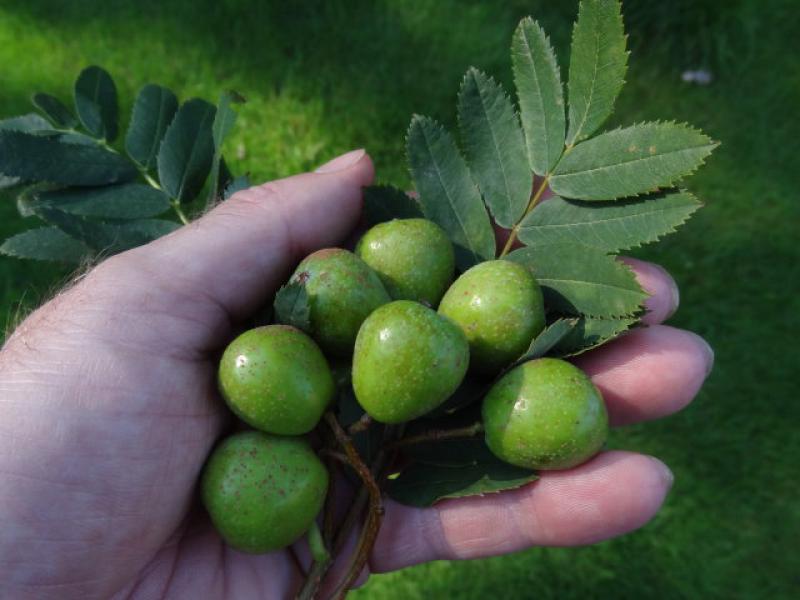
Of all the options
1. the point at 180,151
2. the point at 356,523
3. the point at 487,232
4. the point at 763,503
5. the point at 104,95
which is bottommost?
the point at 763,503

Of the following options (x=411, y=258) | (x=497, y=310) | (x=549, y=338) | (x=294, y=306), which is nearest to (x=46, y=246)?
(x=294, y=306)

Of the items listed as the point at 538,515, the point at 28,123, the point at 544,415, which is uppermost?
the point at 28,123

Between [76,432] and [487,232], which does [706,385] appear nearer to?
[487,232]

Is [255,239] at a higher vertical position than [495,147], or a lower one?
lower

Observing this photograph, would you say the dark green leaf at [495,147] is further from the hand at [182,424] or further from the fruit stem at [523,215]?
the hand at [182,424]

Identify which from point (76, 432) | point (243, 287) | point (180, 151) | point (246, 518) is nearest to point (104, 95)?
point (180, 151)

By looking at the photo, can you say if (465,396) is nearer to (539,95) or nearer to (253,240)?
(253,240)
